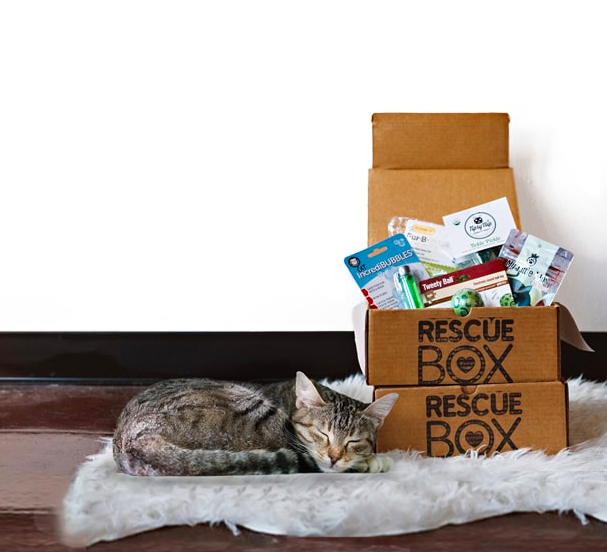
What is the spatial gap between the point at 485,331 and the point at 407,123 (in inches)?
22.3

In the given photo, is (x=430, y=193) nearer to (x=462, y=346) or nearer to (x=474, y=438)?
(x=462, y=346)

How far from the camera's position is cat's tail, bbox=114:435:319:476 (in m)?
1.21

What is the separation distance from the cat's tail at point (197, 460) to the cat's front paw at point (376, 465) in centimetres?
11

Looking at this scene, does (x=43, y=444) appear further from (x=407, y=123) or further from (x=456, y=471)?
(x=407, y=123)

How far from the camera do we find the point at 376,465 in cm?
128

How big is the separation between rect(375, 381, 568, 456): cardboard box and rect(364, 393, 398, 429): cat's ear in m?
0.02

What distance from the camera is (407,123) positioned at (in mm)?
1675

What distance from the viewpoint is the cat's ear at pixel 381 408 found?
4.23 feet

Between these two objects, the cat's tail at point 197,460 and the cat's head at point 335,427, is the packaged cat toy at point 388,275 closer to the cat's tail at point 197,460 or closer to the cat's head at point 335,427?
the cat's head at point 335,427

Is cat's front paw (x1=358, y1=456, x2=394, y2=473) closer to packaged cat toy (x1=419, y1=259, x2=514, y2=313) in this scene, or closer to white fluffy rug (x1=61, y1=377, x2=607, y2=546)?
white fluffy rug (x1=61, y1=377, x2=607, y2=546)

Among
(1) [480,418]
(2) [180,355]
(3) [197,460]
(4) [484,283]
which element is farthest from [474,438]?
(2) [180,355]

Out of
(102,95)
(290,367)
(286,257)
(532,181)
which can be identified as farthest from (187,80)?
(532,181)

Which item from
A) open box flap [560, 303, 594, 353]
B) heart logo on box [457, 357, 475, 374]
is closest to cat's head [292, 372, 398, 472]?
heart logo on box [457, 357, 475, 374]

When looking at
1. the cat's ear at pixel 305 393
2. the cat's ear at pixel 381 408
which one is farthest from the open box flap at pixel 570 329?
the cat's ear at pixel 305 393
